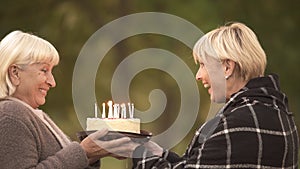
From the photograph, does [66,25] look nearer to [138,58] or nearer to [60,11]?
[60,11]

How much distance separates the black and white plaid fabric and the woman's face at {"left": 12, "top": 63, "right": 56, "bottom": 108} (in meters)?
0.47

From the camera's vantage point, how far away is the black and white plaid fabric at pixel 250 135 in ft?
5.57

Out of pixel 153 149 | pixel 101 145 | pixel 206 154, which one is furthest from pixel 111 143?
pixel 206 154

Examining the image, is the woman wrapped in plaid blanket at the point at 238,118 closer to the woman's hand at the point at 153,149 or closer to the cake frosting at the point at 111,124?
the woman's hand at the point at 153,149

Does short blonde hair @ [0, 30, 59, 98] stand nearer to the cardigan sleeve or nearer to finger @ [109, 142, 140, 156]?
the cardigan sleeve

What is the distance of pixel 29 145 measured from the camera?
1.72m

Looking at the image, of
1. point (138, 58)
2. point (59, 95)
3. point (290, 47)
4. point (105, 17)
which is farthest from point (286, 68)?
point (59, 95)

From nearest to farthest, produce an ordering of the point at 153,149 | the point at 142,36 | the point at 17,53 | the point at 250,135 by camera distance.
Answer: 1. the point at 250,135
2. the point at 17,53
3. the point at 153,149
4. the point at 142,36

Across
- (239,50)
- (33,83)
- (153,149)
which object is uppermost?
(239,50)

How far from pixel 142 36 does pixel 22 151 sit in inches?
69.4

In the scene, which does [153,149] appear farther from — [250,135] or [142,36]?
[142,36]

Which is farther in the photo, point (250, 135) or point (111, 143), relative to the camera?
point (111, 143)

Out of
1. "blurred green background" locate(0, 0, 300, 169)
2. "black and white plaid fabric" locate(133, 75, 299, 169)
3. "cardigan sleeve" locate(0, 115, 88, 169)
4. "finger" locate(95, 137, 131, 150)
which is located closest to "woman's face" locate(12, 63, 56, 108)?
"cardigan sleeve" locate(0, 115, 88, 169)

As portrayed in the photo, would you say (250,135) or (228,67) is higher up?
(228,67)
